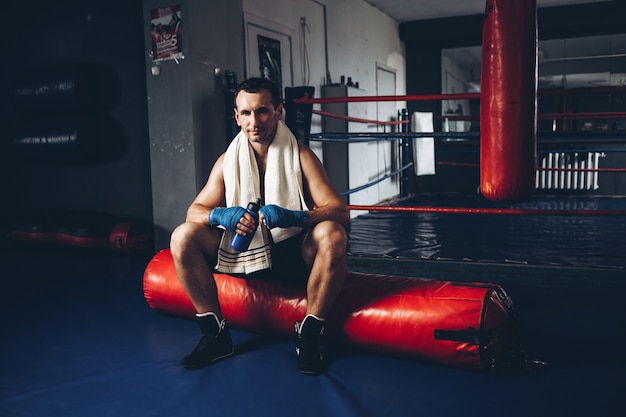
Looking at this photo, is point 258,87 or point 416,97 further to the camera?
point 416,97

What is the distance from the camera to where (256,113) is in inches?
74.4

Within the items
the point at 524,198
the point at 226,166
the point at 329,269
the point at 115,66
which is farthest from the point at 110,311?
the point at 115,66

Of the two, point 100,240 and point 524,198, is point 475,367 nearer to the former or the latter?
point 524,198

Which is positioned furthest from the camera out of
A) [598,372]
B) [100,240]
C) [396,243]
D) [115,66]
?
[115,66]

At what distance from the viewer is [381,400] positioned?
56.6 inches

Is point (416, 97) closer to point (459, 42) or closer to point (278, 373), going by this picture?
point (278, 373)

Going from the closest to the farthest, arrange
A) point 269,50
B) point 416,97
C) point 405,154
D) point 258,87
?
point 258,87
point 416,97
point 269,50
point 405,154

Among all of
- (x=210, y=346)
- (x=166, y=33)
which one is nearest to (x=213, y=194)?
(x=210, y=346)

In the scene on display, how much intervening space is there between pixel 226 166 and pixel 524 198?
103cm

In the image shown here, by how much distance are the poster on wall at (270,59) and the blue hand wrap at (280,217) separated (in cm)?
298

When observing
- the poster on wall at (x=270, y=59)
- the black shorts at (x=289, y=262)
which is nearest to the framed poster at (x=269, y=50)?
the poster on wall at (x=270, y=59)

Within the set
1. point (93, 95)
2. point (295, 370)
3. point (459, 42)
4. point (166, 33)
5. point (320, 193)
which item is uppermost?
point (459, 42)

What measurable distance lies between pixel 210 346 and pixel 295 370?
30cm

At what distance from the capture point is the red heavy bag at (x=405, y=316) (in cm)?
163
